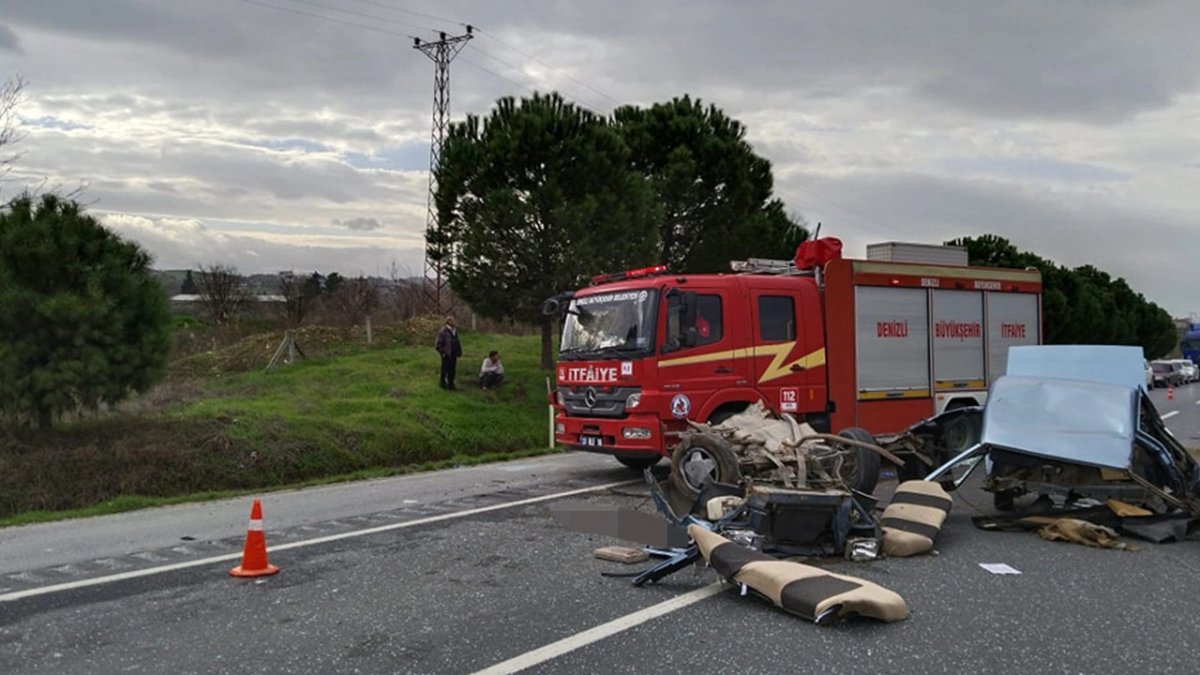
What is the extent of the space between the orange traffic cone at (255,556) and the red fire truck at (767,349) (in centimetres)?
480

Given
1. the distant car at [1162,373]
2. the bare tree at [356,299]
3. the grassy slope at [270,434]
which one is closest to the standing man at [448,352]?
the grassy slope at [270,434]

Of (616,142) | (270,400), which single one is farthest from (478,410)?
(616,142)

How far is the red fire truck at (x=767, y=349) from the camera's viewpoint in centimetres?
1096

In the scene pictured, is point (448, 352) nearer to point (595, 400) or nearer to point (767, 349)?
point (595, 400)

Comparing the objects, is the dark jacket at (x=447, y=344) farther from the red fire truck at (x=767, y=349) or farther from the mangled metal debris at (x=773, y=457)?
the mangled metal debris at (x=773, y=457)

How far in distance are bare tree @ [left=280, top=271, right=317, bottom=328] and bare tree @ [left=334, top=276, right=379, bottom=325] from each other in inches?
51.1

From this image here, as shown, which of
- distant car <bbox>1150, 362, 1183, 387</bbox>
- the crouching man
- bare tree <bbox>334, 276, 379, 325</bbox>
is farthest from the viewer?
distant car <bbox>1150, 362, 1183, 387</bbox>

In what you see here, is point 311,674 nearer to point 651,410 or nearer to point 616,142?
point 651,410

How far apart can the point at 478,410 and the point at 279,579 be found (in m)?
11.7

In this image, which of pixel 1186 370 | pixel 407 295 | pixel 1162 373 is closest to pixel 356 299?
pixel 407 295

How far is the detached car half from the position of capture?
26.1 feet

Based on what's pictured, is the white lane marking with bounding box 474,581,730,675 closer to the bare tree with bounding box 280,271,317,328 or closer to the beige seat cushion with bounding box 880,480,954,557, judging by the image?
the beige seat cushion with bounding box 880,480,954,557

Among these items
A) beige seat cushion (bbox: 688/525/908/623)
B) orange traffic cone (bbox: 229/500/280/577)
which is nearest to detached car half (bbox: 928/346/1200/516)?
beige seat cushion (bbox: 688/525/908/623)

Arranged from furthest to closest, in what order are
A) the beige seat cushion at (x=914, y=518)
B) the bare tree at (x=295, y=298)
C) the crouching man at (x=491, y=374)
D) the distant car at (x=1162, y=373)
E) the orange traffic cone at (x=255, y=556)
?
the distant car at (x=1162, y=373)
the bare tree at (x=295, y=298)
the crouching man at (x=491, y=374)
the beige seat cushion at (x=914, y=518)
the orange traffic cone at (x=255, y=556)
